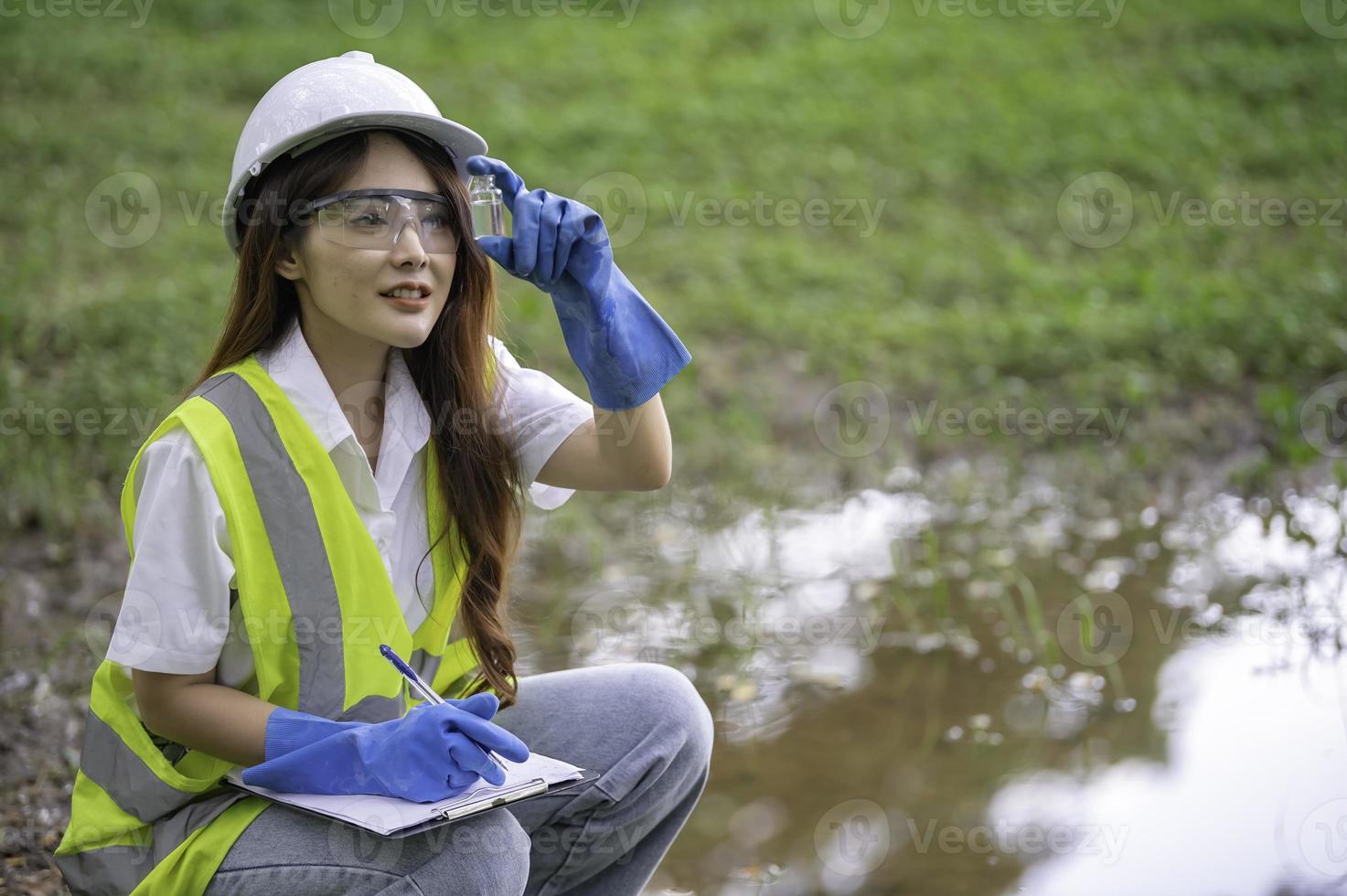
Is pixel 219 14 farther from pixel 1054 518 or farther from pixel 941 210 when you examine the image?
pixel 1054 518

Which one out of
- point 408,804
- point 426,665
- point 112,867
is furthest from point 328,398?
point 112,867

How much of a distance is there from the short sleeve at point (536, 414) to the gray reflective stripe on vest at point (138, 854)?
0.68m

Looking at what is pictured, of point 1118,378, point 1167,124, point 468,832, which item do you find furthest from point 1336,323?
point 468,832

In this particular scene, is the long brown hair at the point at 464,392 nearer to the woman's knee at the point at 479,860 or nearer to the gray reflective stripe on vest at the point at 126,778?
the woman's knee at the point at 479,860

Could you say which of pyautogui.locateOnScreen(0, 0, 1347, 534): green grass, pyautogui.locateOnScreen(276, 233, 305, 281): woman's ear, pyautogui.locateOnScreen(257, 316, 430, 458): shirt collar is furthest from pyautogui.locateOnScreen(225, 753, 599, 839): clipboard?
pyautogui.locateOnScreen(0, 0, 1347, 534): green grass

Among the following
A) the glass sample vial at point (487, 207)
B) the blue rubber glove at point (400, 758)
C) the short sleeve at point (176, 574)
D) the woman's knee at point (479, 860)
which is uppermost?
the glass sample vial at point (487, 207)

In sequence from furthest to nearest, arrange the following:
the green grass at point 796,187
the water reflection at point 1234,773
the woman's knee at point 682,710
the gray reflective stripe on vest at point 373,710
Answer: the green grass at point 796,187 → the water reflection at point 1234,773 → the woman's knee at point 682,710 → the gray reflective stripe on vest at point 373,710

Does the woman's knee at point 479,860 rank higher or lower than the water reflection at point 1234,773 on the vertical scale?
higher

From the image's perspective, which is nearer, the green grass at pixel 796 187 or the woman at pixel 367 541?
the woman at pixel 367 541

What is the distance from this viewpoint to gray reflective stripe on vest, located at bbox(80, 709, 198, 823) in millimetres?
1765

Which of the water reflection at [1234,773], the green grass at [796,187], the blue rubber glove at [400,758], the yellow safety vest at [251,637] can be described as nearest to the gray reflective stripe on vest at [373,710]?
the yellow safety vest at [251,637]

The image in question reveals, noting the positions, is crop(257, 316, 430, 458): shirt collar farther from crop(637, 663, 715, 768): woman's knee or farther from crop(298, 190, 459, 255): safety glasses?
crop(637, 663, 715, 768): woman's knee

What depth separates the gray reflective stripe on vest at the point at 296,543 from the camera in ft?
5.77

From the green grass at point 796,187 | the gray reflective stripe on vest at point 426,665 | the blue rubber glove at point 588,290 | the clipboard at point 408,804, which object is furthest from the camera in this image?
the green grass at point 796,187
